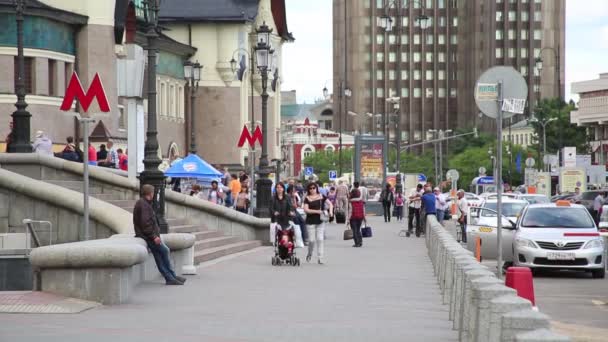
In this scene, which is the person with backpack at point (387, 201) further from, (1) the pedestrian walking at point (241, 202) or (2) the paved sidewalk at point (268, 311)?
(2) the paved sidewalk at point (268, 311)

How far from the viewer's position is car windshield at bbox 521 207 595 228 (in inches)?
1171

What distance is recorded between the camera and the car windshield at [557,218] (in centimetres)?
2973

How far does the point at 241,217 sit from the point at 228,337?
21.8 metres

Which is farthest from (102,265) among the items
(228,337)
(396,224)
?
(396,224)

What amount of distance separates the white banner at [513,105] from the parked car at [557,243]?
9.38 meters

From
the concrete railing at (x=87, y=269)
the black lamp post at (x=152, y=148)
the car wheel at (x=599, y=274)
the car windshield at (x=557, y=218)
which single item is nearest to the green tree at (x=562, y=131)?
the car windshield at (x=557, y=218)

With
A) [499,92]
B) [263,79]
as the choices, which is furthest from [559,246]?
[263,79]

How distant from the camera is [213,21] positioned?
88.9 m

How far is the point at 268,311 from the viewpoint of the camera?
1770cm

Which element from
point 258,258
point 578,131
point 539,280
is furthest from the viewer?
point 578,131

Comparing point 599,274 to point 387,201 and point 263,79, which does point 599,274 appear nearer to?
point 263,79

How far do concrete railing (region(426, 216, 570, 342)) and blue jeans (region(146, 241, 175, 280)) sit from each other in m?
5.24

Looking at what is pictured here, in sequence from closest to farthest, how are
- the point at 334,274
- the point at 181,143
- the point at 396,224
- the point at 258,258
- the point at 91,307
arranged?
the point at 91,307
the point at 334,274
the point at 258,258
the point at 396,224
the point at 181,143

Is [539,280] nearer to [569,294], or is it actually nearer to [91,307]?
[569,294]
